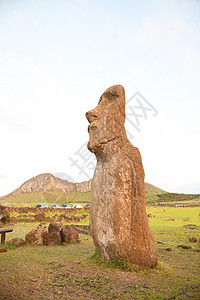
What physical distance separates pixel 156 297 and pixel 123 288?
0.93m

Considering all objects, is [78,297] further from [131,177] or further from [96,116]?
[96,116]

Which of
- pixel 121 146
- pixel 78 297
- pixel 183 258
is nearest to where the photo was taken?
pixel 78 297

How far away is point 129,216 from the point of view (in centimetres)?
757

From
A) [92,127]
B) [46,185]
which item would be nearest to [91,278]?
[92,127]

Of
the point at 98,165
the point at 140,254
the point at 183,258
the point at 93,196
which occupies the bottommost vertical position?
the point at 183,258

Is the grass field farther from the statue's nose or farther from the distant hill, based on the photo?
the distant hill

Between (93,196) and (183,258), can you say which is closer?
(93,196)

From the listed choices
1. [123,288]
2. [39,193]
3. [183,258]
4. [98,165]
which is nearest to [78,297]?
[123,288]

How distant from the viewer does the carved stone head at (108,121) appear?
8.46 meters

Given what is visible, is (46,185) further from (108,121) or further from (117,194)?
(117,194)

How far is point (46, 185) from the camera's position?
84.5 metres

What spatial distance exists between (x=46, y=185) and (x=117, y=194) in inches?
3177

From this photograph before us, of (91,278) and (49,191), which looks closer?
(91,278)

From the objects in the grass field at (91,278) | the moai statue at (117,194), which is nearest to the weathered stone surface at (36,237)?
the grass field at (91,278)
